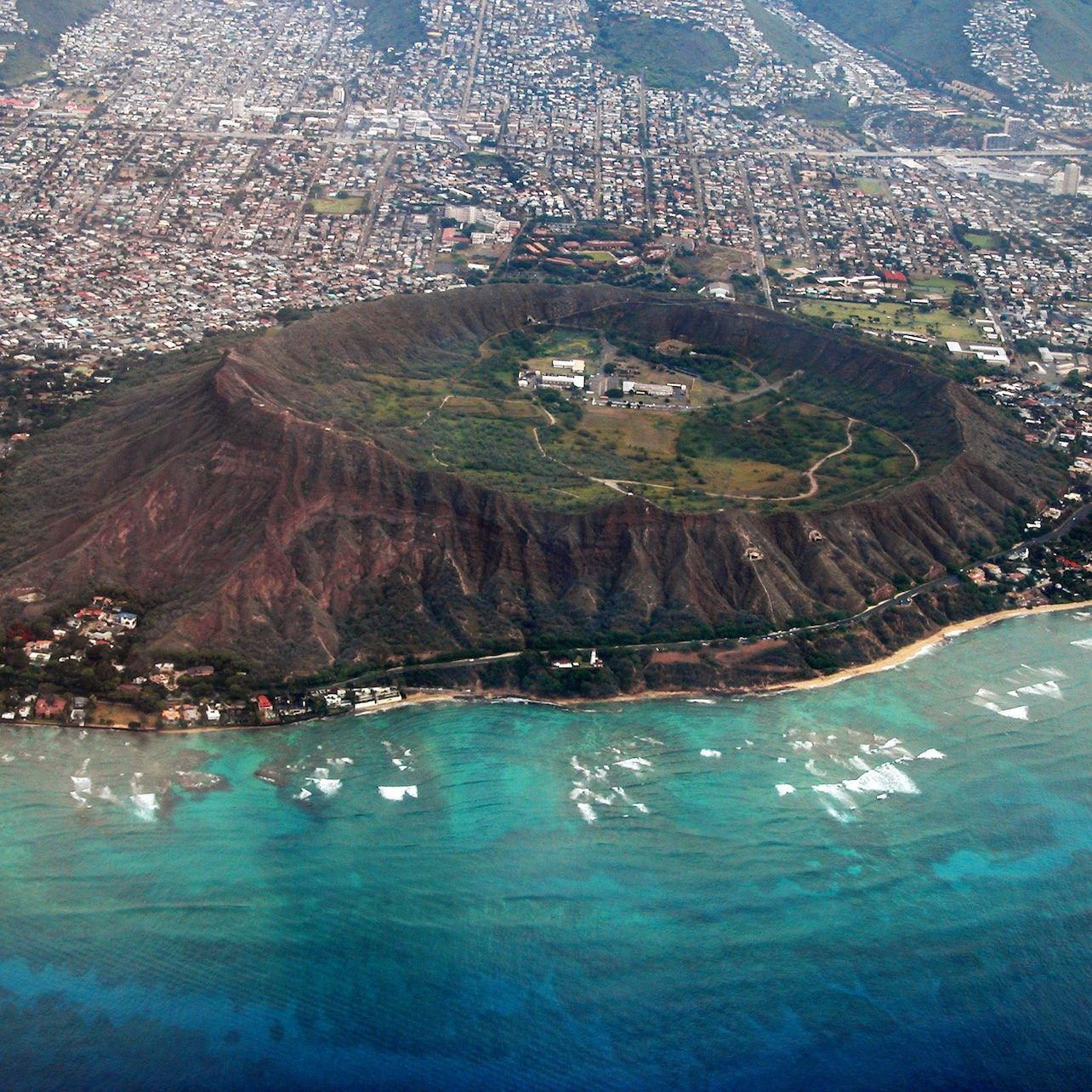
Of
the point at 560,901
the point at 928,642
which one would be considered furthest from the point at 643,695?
the point at 928,642

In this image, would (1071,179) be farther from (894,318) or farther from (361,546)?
(361,546)

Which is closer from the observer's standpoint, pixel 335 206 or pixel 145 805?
pixel 145 805

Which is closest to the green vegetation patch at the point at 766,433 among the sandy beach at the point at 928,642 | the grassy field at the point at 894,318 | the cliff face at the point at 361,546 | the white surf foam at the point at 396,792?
the cliff face at the point at 361,546

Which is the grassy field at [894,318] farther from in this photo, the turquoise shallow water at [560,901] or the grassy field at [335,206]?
the turquoise shallow water at [560,901]

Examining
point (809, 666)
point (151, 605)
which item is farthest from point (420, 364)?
point (809, 666)

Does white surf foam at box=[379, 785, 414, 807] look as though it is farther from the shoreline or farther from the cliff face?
the cliff face

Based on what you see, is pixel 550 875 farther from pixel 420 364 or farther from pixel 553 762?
pixel 420 364
